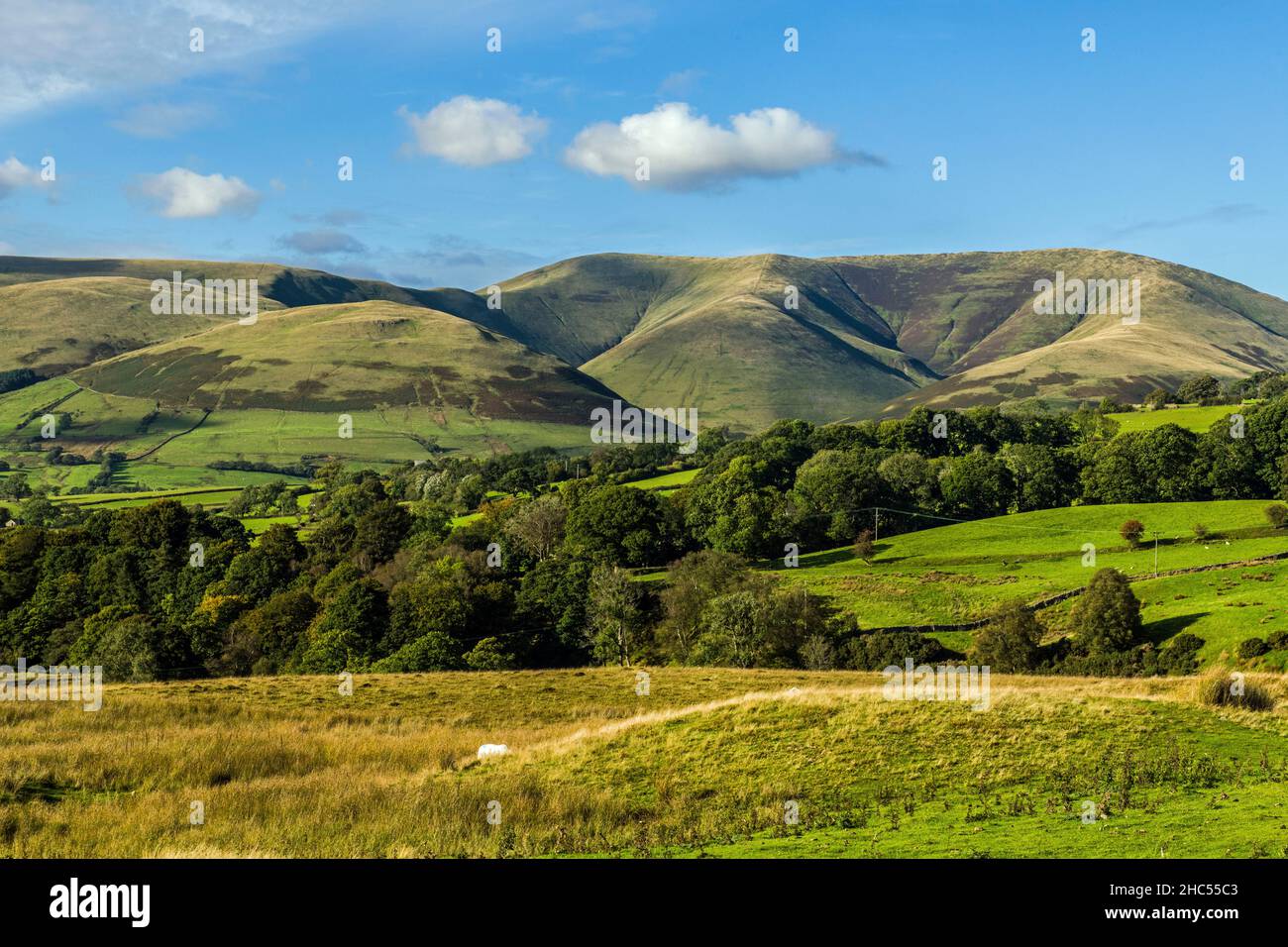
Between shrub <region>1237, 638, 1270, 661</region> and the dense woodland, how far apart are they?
3747 millimetres

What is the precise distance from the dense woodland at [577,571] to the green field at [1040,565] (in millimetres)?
4667

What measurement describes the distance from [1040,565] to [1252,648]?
110 feet

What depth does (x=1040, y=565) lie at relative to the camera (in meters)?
99.9

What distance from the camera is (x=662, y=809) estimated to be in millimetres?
19547

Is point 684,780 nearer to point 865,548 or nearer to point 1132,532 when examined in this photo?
point 865,548

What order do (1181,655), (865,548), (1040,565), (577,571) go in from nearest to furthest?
1. (1181,655)
2. (577,571)
3. (1040,565)
4. (865,548)

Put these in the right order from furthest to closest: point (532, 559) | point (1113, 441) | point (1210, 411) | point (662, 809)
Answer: point (1210, 411) → point (1113, 441) → point (532, 559) → point (662, 809)

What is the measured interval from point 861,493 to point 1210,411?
281ft

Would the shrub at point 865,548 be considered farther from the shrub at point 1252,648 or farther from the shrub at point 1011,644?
the shrub at point 1252,648

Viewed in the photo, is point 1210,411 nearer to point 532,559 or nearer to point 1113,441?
point 1113,441

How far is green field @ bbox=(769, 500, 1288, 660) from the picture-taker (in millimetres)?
79500

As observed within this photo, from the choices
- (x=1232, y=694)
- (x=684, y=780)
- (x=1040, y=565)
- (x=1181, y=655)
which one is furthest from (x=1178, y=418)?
(x=684, y=780)
